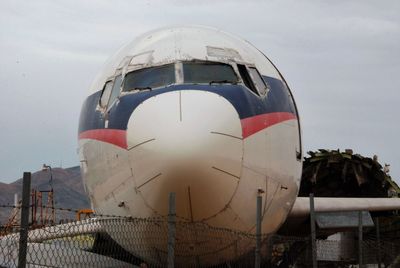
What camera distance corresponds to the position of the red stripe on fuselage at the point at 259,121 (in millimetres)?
9523

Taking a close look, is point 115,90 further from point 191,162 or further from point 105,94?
point 191,162

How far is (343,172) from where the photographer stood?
20797 mm

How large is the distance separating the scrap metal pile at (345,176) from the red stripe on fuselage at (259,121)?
32.9ft

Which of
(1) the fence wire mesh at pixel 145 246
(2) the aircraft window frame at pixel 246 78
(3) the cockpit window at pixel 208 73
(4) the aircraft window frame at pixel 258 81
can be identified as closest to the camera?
(1) the fence wire mesh at pixel 145 246

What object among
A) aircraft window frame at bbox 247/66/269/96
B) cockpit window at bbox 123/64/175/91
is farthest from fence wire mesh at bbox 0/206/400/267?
aircraft window frame at bbox 247/66/269/96

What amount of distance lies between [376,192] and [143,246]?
1196cm

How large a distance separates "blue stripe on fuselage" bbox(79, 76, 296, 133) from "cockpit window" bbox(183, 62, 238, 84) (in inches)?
7.8

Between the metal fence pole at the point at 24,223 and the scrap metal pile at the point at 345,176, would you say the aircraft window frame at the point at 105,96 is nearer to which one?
the metal fence pole at the point at 24,223

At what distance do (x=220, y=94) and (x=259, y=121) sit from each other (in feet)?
2.40

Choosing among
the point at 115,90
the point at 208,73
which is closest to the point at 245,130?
the point at 208,73

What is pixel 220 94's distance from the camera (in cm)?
955

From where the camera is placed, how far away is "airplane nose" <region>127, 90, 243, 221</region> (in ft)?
28.6

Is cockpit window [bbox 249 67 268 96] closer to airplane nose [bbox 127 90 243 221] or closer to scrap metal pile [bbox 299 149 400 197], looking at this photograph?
airplane nose [bbox 127 90 243 221]

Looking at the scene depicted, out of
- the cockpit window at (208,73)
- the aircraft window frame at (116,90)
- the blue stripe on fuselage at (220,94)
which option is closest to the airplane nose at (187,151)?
the blue stripe on fuselage at (220,94)
